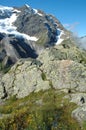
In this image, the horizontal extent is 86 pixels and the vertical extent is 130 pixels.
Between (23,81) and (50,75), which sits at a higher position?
(50,75)

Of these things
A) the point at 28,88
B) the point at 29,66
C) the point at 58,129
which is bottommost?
the point at 58,129

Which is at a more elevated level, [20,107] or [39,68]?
[39,68]

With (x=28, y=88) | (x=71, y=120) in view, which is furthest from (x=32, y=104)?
(x=71, y=120)

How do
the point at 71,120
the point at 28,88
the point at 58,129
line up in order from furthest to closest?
1. the point at 28,88
2. the point at 71,120
3. the point at 58,129

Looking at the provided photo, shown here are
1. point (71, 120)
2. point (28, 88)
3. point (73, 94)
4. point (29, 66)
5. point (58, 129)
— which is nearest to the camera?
point (58, 129)

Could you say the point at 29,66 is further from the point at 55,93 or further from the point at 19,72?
the point at 55,93

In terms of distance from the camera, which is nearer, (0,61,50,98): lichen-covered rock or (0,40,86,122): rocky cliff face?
(0,40,86,122): rocky cliff face

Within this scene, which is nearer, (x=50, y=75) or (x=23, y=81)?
(x=50, y=75)

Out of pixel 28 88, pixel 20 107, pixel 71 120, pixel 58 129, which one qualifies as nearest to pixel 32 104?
pixel 20 107

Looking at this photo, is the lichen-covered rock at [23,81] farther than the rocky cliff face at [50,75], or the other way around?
the lichen-covered rock at [23,81]

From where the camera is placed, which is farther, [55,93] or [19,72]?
[19,72]
